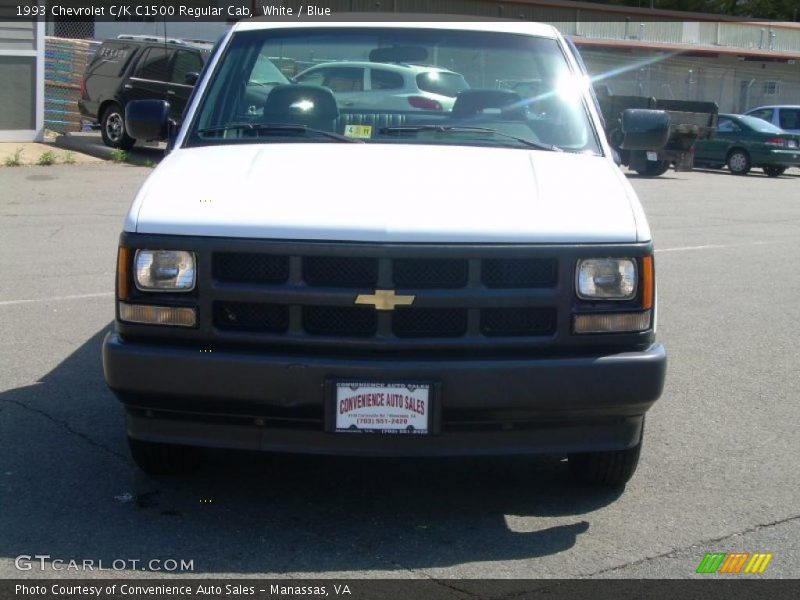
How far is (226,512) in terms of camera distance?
4594mm

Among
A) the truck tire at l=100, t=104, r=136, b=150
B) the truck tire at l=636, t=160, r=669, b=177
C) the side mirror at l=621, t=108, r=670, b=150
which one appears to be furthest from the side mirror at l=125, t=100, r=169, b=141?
the truck tire at l=636, t=160, r=669, b=177

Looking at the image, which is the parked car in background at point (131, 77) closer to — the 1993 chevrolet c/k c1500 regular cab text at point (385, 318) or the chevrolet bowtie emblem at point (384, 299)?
the 1993 chevrolet c/k c1500 regular cab text at point (385, 318)

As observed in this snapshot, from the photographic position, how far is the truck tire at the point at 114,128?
1983cm

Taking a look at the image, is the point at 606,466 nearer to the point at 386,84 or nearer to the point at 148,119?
the point at 386,84

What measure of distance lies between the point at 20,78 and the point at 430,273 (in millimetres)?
17024

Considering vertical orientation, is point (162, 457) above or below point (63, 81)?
below

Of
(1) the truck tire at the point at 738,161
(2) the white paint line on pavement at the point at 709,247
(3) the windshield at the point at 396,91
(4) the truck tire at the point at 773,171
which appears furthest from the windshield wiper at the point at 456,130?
(4) the truck tire at the point at 773,171

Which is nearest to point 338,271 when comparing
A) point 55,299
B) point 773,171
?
point 55,299

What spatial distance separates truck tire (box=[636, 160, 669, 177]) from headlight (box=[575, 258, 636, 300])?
66.4 feet

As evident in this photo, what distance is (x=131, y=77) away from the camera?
19.6 metres

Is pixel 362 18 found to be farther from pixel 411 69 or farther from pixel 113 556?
pixel 113 556

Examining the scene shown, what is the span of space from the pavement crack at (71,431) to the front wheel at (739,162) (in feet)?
77.3
